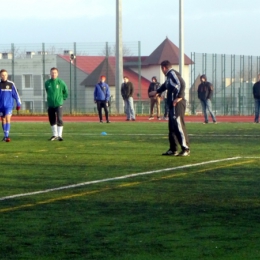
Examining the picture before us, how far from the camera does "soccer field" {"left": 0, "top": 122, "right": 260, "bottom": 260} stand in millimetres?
6922

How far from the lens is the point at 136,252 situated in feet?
22.0

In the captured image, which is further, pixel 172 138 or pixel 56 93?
pixel 56 93

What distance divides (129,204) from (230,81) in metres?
42.9

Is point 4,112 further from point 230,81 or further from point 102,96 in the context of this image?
point 230,81

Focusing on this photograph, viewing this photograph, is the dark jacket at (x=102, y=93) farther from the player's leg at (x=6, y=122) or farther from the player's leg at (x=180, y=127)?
the player's leg at (x=180, y=127)

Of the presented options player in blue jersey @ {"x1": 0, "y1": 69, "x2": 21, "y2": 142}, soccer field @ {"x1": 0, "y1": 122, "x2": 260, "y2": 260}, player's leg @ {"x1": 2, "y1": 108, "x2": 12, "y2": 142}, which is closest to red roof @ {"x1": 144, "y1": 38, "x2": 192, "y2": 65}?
player in blue jersey @ {"x1": 0, "y1": 69, "x2": 21, "y2": 142}

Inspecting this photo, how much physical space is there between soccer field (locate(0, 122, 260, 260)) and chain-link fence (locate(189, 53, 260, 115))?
33.0m

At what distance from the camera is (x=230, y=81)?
5162 cm

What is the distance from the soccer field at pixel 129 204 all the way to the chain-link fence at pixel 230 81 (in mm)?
33010

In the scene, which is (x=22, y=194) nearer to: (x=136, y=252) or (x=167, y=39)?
(x=136, y=252)

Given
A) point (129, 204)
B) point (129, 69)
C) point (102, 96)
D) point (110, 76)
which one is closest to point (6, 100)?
point (102, 96)

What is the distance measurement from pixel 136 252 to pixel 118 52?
114 ft

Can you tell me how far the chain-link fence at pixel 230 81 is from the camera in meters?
49.7

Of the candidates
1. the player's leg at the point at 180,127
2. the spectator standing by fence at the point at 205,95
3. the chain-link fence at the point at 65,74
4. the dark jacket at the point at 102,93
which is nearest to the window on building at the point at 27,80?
the chain-link fence at the point at 65,74
